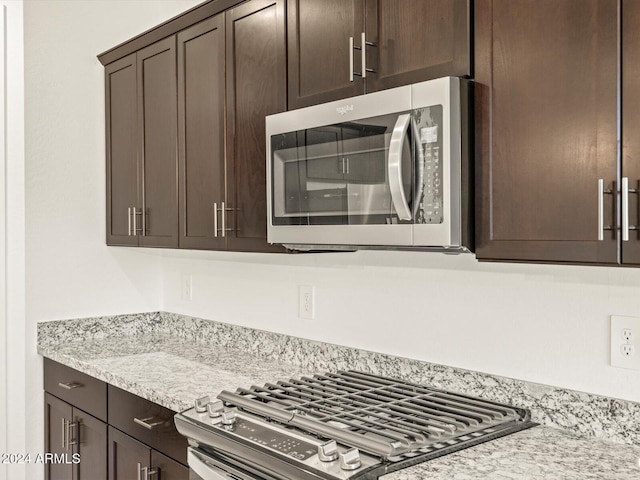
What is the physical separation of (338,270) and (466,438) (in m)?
0.92

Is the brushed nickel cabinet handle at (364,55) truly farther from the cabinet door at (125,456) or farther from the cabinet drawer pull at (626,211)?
the cabinet door at (125,456)

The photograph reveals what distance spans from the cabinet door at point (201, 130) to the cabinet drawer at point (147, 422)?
0.60m

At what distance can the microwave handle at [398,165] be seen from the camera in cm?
155

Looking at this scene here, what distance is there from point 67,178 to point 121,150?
0.94ft

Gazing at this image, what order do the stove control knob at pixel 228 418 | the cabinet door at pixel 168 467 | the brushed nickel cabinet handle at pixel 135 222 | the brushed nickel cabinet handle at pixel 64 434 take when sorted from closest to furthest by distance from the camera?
the stove control knob at pixel 228 418
the cabinet door at pixel 168 467
the brushed nickel cabinet handle at pixel 64 434
the brushed nickel cabinet handle at pixel 135 222

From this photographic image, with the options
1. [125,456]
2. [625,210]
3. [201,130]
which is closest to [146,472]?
→ [125,456]

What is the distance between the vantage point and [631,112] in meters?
1.21

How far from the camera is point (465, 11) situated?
1.49 metres

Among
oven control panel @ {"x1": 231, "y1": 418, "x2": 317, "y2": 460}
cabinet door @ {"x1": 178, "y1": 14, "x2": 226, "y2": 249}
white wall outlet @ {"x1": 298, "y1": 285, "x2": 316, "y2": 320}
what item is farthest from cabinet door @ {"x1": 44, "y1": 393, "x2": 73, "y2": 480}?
oven control panel @ {"x1": 231, "y1": 418, "x2": 317, "y2": 460}

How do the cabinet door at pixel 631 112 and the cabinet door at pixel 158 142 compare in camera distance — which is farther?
the cabinet door at pixel 158 142

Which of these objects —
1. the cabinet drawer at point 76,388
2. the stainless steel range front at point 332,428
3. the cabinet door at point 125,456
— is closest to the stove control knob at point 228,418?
the stainless steel range front at point 332,428

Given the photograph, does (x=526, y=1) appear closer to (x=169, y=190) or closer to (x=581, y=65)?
(x=581, y=65)

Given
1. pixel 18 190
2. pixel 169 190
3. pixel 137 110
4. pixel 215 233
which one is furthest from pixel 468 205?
pixel 18 190

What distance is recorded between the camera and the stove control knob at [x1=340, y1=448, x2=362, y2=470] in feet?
4.41
